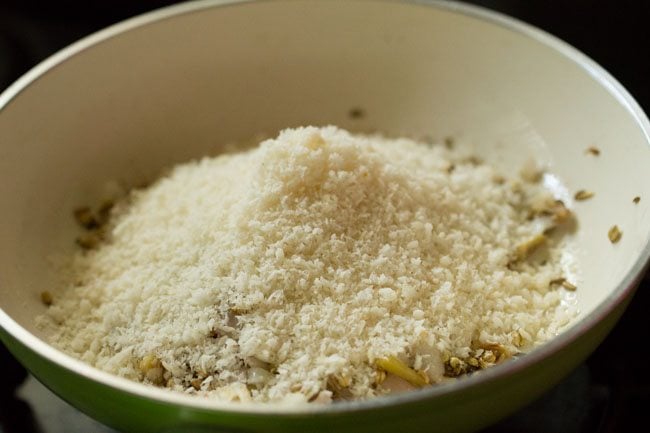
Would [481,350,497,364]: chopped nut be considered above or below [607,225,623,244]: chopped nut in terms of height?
below

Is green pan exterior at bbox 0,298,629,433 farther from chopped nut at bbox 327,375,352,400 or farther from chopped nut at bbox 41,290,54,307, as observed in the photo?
chopped nut at bbox 41,290,54,307

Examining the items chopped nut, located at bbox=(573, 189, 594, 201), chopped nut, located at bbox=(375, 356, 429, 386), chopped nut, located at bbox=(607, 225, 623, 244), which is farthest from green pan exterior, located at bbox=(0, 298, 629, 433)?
chopped nut, located at bbox=(573, 189, 594, 201)

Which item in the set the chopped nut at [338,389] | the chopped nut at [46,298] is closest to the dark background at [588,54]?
the chopped nut at [46,298]

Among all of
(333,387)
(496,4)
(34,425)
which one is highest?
(496,4)

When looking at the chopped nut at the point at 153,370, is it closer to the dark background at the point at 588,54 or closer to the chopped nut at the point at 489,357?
the dark background at the point at 588,54

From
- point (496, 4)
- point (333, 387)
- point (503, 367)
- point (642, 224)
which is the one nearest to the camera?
point (503, 367)

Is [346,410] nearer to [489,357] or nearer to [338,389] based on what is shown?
[338,389]

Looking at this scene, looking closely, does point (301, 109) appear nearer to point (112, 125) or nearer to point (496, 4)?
point (112, 125)

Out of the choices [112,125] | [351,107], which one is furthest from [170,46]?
[351,107]
